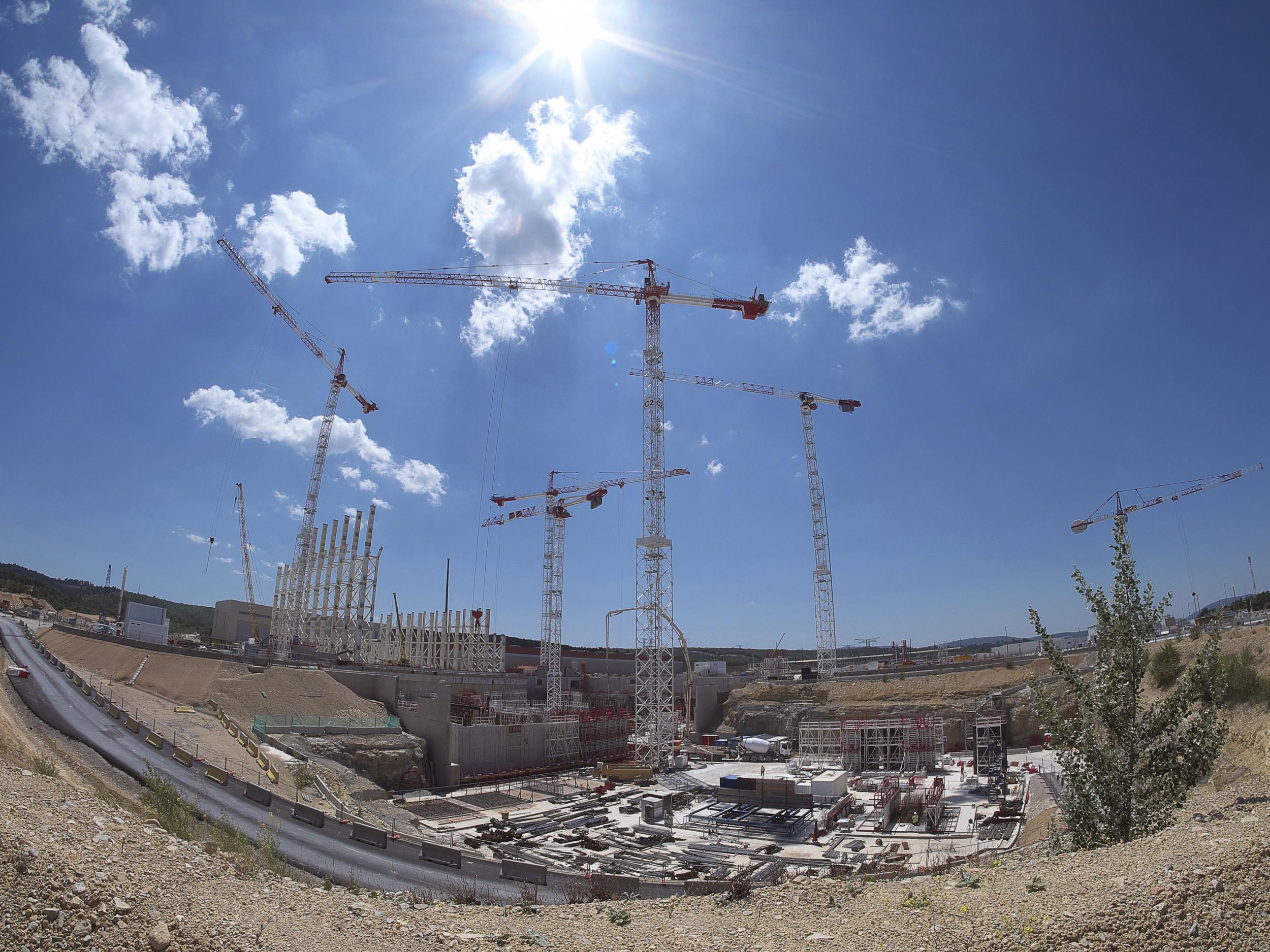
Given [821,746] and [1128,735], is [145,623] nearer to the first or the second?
[821,746]

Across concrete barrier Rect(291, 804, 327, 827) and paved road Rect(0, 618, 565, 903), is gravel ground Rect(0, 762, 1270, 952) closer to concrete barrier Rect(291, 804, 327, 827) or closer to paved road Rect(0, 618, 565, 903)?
paved road Rect(0, 618, 565, 903)

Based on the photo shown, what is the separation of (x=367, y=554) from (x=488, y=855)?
54.3m

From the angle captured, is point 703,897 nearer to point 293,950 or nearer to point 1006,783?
point 293,950

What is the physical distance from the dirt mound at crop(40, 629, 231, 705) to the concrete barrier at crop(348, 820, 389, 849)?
24.3m

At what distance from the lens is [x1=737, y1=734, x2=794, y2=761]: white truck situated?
52938mm

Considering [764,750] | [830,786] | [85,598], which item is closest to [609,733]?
[764,750]

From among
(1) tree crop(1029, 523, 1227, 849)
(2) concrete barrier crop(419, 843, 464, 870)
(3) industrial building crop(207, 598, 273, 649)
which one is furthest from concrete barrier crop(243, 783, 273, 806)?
(3) industrial building crop(207, 598, 273, 649)

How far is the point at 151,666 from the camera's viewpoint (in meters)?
43.2

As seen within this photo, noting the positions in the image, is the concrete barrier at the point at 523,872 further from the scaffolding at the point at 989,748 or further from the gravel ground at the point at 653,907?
the scaffolding at the point at 989,748

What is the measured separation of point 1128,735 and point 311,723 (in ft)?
131

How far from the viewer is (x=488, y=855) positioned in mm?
24906

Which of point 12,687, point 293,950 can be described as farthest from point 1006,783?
point 12,687

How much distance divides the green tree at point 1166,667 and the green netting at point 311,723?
1678 inches

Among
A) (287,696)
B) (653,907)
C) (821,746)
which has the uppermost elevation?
(287,696)
